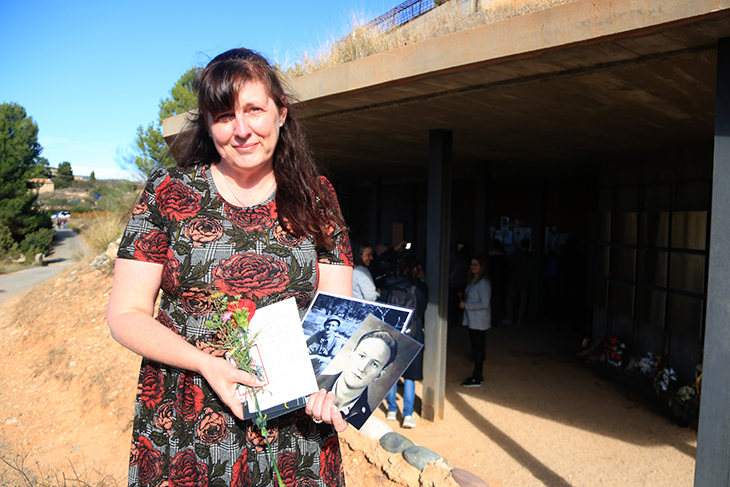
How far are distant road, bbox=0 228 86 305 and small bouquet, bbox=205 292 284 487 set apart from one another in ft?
43.9

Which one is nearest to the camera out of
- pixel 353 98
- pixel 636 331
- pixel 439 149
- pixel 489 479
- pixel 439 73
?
pixel 439 73

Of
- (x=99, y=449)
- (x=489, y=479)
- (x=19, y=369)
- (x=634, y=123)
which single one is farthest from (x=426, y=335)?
(x=19, y=369)

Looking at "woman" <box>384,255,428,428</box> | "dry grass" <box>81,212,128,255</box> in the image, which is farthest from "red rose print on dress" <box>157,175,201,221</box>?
"dry grass" <box>81,212,128,255</box>

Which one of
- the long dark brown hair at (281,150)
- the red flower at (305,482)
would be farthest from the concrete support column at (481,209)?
the red flower at (305,482)

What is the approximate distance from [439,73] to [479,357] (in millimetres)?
4395

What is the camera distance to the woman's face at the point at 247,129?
127cm

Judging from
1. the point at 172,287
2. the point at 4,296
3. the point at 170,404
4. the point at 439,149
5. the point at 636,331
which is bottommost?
the point at 4,296

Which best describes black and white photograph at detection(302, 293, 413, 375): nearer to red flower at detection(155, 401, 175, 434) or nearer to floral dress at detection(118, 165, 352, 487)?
floral dress at detection(118, 165, 352, 487)

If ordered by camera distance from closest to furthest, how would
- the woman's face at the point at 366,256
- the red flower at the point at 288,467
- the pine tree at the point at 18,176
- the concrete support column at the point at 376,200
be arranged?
the red flower at the point at 288,467 → the woman's face at the point at 366,256 → the concrete support column at the point at 376,200 → the pine tree at the point at 18,176

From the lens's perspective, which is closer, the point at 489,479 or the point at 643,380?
the point at 489,479

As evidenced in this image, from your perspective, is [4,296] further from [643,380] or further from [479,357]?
[643,380]

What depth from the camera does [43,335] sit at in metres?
7.77

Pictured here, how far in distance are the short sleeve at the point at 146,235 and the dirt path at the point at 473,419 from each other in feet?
10.1

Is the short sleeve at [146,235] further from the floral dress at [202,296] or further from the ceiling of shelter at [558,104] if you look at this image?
the ceiling of shelter at [558,104]
